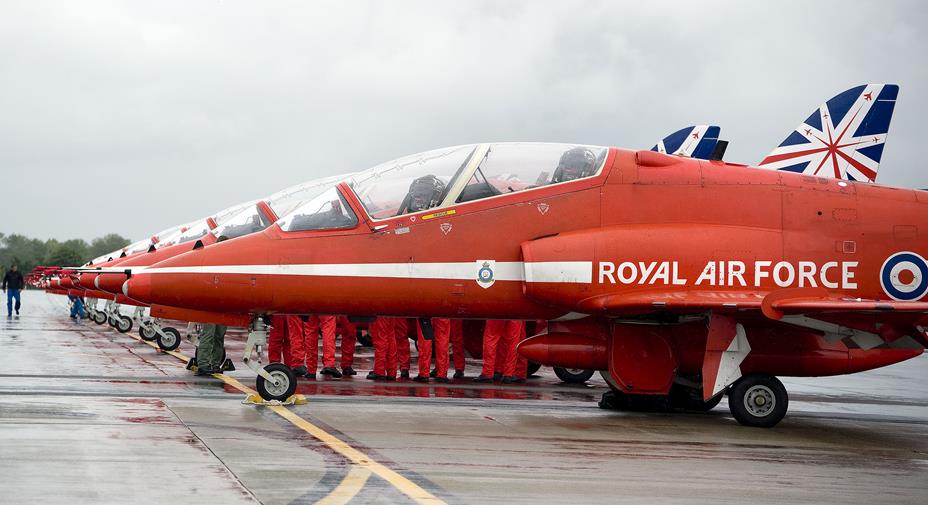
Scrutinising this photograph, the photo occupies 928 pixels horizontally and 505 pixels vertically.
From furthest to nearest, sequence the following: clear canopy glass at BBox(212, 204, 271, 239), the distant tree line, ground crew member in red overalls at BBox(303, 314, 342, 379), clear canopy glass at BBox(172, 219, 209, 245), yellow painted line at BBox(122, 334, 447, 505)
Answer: the distant tree line
clear canopy glass at BBox(172, 219, 209, 245)
ground crew member in red overalls at BBox(303, 314, 342, 379)
clear canopy glass at BBox(212, 204, 271, 239)
yellow painted line at BBox(122, 334, 447, 505)

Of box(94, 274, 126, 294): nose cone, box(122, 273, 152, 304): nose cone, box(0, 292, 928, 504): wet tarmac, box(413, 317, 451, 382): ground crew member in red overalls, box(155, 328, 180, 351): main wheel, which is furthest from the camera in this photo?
box(155, 328, 180, 351): main wheel

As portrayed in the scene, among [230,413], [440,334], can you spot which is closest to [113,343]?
[440,334]

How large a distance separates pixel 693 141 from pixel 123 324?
16.1 m

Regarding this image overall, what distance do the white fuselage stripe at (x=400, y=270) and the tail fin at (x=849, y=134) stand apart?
29.8ft

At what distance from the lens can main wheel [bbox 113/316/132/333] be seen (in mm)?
26609

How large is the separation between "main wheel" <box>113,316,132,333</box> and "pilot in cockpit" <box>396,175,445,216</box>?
18257mm

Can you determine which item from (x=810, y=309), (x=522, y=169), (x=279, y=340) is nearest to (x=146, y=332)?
(x=279, y=340)

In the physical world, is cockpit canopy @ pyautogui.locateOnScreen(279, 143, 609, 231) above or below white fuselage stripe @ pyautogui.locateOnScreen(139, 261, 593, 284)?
above

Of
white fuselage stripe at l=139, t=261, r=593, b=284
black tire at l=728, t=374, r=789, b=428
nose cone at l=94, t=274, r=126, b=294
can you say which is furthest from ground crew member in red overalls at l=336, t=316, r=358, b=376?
black tire at l=728, t=374, r=789, b=428

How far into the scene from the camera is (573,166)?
10758 millimetres

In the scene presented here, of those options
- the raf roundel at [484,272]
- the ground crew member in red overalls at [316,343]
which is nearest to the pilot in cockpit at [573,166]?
the raf roundel at [484,272]

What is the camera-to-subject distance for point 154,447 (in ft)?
24.0

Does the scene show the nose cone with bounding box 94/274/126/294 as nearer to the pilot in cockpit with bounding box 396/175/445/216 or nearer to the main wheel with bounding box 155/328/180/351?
the main wheel with bounding box 155/328/180/351

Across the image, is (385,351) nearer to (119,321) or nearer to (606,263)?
(606,263)
